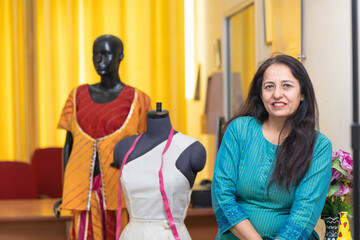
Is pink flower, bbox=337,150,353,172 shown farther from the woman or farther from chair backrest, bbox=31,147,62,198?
chair backrest, bbox=31,147,62,198

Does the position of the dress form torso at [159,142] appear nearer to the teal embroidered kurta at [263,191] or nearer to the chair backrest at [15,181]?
the teal embroidered kurta at [263,191]

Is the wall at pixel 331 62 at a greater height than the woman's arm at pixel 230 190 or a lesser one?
greater

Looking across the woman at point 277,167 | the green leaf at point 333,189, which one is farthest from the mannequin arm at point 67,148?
the green leaf at point 333,189

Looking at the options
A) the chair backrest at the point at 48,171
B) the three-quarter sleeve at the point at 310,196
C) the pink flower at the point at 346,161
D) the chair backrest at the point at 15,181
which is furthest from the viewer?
the chair backrest at the point at 48,171

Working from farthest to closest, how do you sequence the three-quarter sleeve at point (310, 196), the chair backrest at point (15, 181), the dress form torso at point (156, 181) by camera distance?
the chair backrest at point (15, 181) → the dress form torso at point (156, 181) → the three-quarter sleeve at point (310, 196)

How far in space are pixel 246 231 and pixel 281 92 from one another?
481 millimetres

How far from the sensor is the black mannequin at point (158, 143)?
2.31m

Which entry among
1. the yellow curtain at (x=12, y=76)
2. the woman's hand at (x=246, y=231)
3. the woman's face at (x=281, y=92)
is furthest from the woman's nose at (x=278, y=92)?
the yellow curtain at (x=12, y=76)

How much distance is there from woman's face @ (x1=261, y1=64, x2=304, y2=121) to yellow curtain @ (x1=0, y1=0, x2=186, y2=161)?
145 inches

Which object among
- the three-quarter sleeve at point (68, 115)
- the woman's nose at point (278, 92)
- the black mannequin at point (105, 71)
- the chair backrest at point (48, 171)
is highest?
the black mannequin at point (105, 71)

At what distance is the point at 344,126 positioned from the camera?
2.54 m

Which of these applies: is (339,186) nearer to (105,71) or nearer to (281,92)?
(281,92)

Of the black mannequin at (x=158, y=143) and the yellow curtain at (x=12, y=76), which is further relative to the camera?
the yellow curtain at (x=12, y=76)

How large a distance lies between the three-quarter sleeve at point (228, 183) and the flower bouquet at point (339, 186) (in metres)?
0.50
